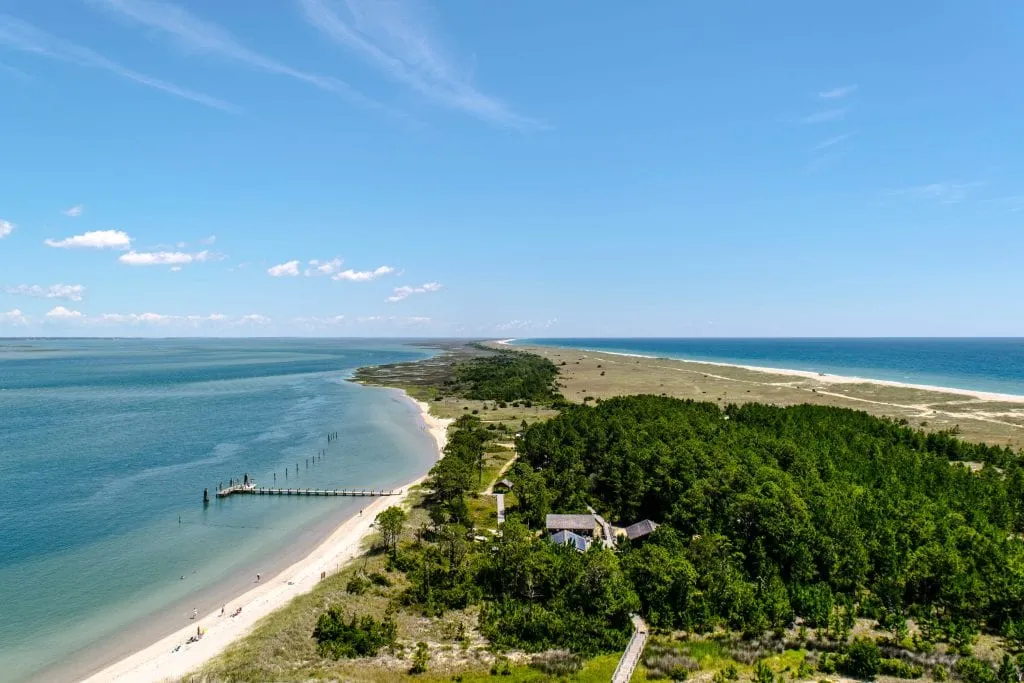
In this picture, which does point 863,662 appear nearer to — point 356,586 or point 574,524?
point 574,524

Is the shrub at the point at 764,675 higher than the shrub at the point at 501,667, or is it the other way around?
the shrub at the point at 764,675

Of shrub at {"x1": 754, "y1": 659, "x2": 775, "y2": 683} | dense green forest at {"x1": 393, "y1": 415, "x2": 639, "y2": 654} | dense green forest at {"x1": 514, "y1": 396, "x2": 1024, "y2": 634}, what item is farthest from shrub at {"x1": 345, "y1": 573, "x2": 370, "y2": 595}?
shrub at {"x1": 754, "y1": 659, "x2": 775, "y2": 683}


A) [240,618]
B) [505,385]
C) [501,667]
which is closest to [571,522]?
[501,667]

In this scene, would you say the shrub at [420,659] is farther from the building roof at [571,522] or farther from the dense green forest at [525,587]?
the building roof at [571,522]

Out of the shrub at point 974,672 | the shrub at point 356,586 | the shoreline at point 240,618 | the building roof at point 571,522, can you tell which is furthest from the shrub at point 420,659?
the shrub at point 974,672

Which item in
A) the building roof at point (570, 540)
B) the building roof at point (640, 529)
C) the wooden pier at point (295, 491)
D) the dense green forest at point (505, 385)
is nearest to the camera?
the building roof at point (570, 540)

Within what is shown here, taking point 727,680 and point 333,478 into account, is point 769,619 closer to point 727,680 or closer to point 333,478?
point 727,680
